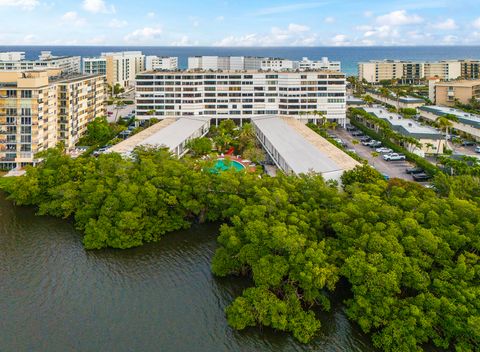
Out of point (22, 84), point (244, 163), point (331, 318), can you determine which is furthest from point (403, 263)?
point (22, 84)

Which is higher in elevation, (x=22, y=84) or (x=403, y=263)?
(x=22, y=84)

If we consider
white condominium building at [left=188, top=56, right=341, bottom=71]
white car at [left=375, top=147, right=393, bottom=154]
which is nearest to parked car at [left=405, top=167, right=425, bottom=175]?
white car at [left=375, top=147, right=393, bottom=154]

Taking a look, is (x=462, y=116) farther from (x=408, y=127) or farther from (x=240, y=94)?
(x=240, y=94)

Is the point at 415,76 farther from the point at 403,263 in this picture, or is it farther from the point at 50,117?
the point at 403,263

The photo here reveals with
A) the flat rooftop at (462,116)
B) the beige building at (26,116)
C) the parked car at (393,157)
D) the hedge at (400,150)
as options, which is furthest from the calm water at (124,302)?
the flat rooftop at (462,116)

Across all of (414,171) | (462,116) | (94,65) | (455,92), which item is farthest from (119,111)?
(455,92)
